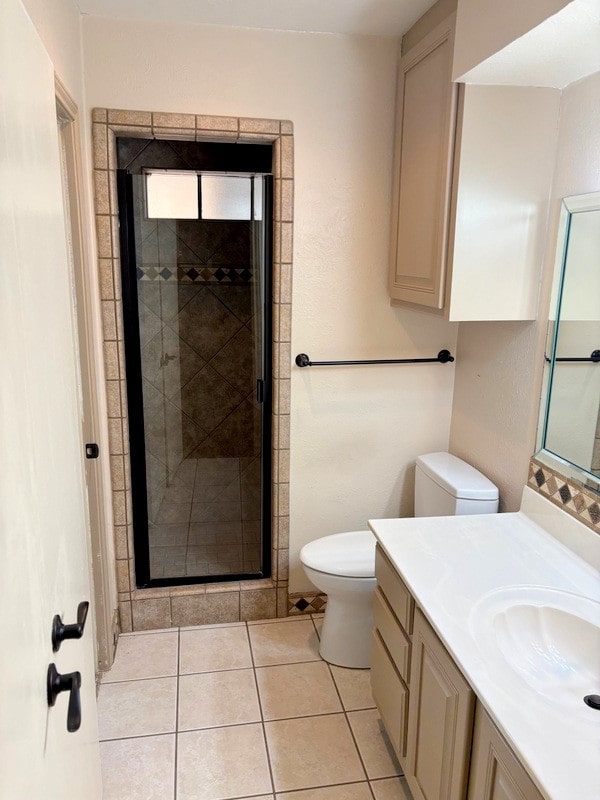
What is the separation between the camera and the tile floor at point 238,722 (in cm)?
192

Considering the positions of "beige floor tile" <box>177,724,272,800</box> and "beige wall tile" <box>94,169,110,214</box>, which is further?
"beige wall tile" <box>94,169,110,214</box>

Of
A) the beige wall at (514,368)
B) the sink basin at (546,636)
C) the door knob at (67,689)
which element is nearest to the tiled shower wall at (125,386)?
the beige wall at (514,368)

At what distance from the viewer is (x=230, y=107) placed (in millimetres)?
2271

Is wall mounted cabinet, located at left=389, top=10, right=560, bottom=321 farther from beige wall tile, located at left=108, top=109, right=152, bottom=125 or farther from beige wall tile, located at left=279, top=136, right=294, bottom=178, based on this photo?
beige wall tile, located at left=108, top=109, right=152, bottom=125

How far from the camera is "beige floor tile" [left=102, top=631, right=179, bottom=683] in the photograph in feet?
7.88

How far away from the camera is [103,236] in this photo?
227 cm

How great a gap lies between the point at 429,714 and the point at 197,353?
180 cm

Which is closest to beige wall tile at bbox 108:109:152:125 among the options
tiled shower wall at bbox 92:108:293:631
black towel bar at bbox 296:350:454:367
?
tiled shower wall at bbox 92:108:293:631

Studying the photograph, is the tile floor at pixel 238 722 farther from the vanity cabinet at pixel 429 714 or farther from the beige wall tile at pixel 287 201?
the beige wall tile at pixel 287 201

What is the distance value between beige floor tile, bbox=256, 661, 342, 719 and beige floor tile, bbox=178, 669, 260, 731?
5 centimetres

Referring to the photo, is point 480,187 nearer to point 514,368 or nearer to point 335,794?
point 514,368

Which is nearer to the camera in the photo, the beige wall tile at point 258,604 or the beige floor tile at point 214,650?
the beige floor tile at point 214,650

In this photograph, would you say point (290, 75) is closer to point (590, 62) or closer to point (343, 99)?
point (343, 99)

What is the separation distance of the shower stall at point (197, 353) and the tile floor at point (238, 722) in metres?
0.37
